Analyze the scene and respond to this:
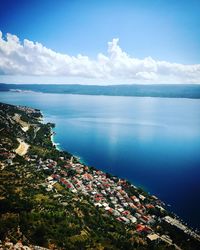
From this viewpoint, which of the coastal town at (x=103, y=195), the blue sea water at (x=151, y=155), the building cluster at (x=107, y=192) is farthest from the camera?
the blue sea water at (x=151, y=155)

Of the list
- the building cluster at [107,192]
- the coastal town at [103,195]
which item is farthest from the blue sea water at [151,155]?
the building cluster at [107,192]

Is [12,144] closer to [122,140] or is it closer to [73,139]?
[73,139]

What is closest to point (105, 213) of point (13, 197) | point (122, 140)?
point (13, 197)

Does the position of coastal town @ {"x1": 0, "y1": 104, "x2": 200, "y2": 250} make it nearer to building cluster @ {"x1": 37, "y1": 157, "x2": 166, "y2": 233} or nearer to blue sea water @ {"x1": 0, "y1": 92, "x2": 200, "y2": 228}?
building cluster @ {"x1": 37, "y1": 157, "x2": 166, "y2": 233}

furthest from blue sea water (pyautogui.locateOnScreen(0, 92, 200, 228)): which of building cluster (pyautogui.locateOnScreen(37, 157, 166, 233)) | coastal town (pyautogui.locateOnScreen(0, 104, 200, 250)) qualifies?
building cluster (pyautogui.locateOnScreen(37, 157, 166, 233))

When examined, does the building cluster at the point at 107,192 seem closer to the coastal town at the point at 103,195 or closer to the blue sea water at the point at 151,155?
the coastal town at the point at 103,195

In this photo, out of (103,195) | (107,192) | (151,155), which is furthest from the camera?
(151,155)

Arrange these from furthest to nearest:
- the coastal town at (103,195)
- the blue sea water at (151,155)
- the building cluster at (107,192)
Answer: the blue sea water at (151,155)
the building cluster at (107,192)
the coastal town at (103,195)

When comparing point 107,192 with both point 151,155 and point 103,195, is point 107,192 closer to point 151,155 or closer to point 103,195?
point 103,195

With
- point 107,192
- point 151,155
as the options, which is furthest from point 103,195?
point 151,155
